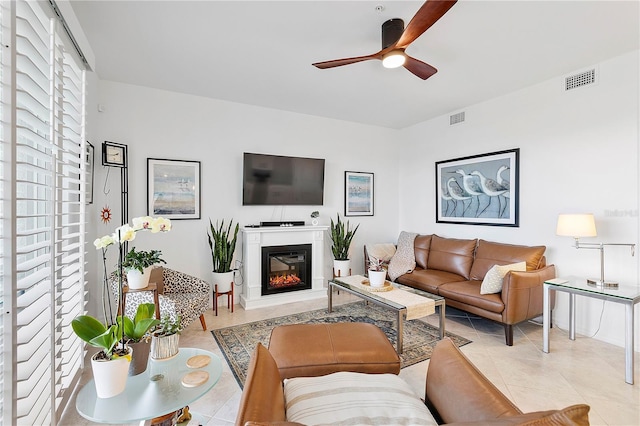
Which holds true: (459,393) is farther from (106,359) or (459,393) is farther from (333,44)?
(333,44)

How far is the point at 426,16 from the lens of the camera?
178cm

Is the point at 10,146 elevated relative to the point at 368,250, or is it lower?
elevated

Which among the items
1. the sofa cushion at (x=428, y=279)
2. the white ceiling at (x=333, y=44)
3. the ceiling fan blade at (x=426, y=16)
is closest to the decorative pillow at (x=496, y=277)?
the sofa cushion at (x=428, y=279)

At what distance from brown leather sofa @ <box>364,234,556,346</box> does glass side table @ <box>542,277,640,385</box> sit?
205 millimetres

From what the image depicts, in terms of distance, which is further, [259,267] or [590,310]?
[259,267]

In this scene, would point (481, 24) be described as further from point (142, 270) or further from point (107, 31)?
point (142, 270)

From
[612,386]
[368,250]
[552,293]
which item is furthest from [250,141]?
[612,386]

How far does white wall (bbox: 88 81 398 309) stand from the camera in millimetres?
3533

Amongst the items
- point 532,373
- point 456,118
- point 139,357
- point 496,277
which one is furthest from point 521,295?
point 139,357

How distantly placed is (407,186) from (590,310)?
3079 mm

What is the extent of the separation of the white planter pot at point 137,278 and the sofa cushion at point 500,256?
370 cm

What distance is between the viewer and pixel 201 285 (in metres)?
3.19

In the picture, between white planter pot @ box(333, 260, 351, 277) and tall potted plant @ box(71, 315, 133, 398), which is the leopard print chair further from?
white planter pot @ box(333, 260, 351, 277)

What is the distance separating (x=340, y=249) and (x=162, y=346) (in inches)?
135
